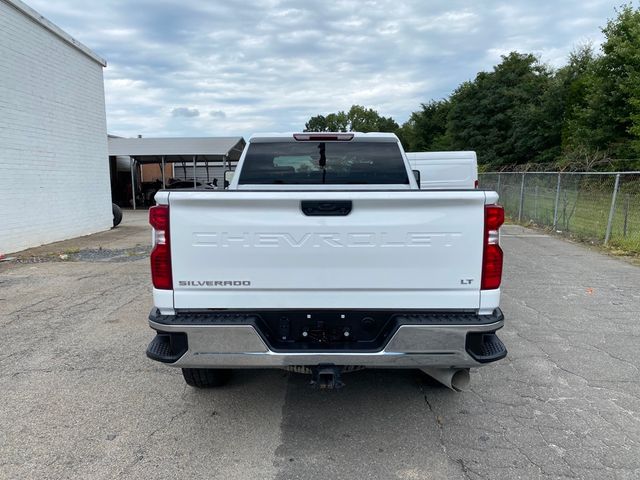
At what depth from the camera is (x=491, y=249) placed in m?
2.72

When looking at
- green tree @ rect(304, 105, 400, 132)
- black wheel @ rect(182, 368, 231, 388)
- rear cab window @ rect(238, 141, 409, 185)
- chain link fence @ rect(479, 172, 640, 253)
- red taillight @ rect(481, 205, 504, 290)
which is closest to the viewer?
red taillight @ rect(481, 205, 504, 290)

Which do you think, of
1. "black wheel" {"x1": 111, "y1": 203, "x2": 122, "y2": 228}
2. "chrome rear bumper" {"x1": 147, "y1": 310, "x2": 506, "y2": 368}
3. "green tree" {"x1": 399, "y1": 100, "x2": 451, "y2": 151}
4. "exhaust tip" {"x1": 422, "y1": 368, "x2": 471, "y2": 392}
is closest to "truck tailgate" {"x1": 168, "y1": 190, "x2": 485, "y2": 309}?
"chrome rear bumper" {"x1": 147, "y1": 310, "x2": 506, "y2": 368}

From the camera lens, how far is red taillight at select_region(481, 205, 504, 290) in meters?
2.69

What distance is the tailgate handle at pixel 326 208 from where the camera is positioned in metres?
2.72

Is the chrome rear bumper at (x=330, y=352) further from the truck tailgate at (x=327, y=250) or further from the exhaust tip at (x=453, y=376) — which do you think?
the exhaust tip at (x=453, y=376)

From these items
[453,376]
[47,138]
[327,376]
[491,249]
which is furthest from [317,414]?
[47,138]

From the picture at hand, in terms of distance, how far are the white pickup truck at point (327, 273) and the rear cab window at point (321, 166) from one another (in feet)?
5.76

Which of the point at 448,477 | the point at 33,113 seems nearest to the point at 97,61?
the point at 33,113

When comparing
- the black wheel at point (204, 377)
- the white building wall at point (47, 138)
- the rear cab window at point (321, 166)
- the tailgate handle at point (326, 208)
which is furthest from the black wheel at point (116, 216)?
the tailgate handle at point (326, 208)

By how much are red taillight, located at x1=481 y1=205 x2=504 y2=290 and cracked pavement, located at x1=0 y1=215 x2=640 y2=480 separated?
1071mm

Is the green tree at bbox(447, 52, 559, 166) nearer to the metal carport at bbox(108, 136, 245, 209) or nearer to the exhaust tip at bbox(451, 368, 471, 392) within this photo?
the metal carport at bbox(108, 136, 245, 209)

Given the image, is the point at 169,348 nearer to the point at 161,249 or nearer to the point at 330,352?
the point at 161,249

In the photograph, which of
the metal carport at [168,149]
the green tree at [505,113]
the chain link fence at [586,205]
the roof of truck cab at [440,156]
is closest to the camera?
the chain link fence at [586,205]

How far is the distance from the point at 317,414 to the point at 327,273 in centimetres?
122
